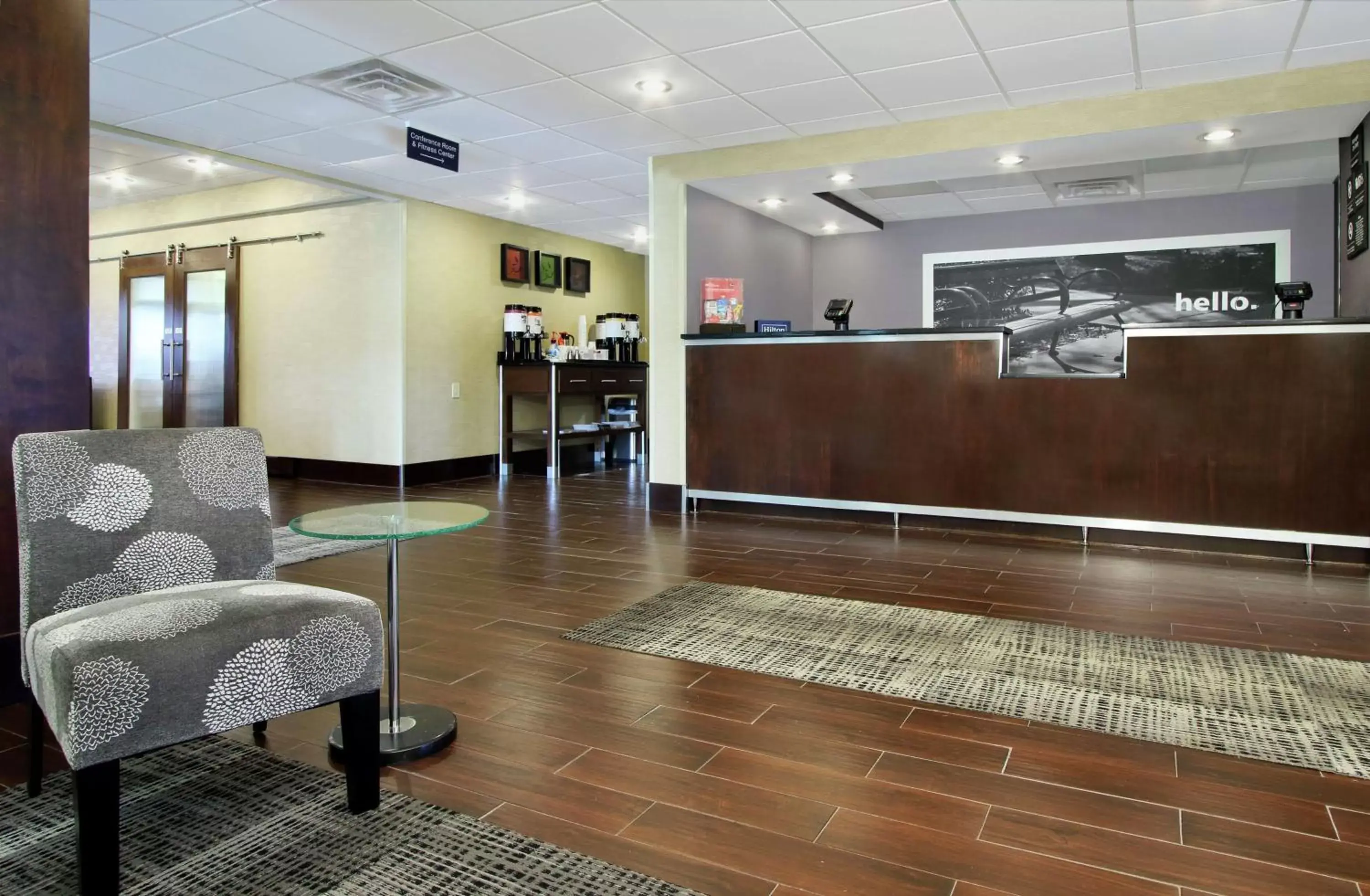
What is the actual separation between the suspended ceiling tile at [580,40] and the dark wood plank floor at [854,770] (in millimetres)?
2685

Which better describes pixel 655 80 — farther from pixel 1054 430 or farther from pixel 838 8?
pixel 1054 430

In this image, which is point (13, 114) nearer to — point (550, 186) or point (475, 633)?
point (475, 633)

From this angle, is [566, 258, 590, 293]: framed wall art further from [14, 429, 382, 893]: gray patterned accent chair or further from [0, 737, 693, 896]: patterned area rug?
[0, 737, 693, 896]: patterned area rug

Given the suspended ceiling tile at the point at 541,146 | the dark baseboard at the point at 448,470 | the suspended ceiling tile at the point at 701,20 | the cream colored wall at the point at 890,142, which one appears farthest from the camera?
the dark baseboard at the point at 448,470

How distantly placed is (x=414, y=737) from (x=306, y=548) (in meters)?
2.99

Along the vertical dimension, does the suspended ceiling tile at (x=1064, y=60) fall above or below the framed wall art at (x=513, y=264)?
above

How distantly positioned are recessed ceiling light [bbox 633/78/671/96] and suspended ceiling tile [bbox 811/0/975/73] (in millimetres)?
992

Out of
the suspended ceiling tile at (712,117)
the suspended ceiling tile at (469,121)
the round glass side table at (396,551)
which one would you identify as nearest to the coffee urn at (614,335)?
the suspended ceiling tile at (469,121)

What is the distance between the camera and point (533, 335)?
Result: 9.11 meters

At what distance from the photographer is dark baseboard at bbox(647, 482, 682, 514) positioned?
651 cm

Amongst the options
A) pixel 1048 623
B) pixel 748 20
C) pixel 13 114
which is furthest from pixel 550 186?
pixel 1048 623

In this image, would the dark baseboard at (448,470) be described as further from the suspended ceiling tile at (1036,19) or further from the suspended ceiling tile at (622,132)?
the suspended ceiling tile at (1036,19)

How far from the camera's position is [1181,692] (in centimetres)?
264

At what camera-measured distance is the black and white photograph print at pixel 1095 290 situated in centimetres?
774
